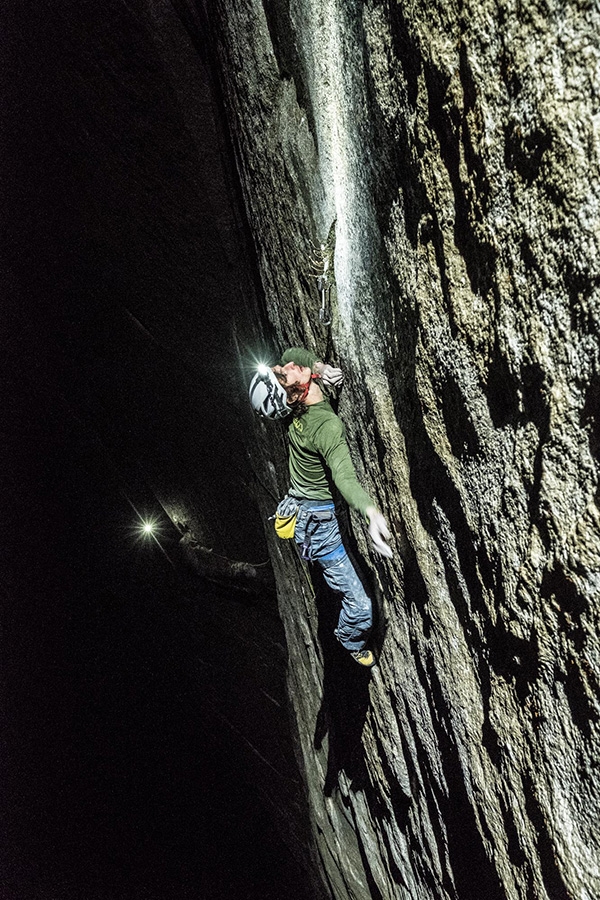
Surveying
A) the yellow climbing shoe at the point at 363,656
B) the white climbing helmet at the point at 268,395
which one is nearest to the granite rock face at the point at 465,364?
the yellow climbing shoe at the point at 363,656

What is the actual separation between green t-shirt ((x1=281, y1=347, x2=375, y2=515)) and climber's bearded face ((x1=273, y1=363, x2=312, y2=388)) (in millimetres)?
84

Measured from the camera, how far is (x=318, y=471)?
230 cm

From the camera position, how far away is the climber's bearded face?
2.10 m

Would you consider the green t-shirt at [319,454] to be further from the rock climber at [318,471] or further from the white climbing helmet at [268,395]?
the white climbing helmet at [268,395]

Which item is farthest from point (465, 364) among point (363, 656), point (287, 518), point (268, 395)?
point (363, 656)

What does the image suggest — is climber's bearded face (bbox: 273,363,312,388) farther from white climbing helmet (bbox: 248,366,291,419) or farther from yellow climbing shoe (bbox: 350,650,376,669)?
yellow climbing shoe (bbox: 350,650,376,669)

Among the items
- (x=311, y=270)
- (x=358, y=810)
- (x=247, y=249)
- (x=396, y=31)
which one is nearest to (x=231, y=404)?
(x=247, y=249)

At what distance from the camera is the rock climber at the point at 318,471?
2051 millimetres

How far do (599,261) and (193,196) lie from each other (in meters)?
3.46

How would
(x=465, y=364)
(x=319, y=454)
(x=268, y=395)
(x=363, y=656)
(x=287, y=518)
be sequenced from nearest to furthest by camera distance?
1. (x=465, y=364)
2. (x=268, y=395)
3. (x=319, y=454)
4. (x=287, y=518)
5. (x=363, y=656)

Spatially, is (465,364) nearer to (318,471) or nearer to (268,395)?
(268,395)

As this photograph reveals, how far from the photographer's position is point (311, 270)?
2.33m

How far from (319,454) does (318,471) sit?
3.2 inches

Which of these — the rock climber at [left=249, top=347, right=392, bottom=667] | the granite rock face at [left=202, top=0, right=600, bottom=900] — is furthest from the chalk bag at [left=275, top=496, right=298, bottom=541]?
the granite rock face at [left=202, top=0, right=600, bottom=900]
